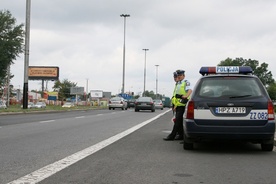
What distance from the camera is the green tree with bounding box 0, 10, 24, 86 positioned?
33.4 m

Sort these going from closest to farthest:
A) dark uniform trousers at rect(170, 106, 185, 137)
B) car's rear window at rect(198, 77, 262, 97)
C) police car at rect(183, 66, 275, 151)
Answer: police car at rect(183, 66, 275, 151), car's rear window at rect(198, 77, 262, 97), dark uniform trousers at rect(170, 106, 185, 137)

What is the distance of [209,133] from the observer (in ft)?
25.0

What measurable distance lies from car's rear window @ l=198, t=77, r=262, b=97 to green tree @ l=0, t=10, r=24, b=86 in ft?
92.3

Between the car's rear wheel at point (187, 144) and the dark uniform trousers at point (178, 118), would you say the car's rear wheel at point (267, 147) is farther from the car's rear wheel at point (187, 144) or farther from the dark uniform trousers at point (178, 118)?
the dark uniform trousers at point (178, 118)

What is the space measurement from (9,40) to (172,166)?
98.6 ft

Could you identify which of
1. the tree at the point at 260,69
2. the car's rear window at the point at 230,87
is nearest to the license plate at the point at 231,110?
the car's rear window at the point at 230,87

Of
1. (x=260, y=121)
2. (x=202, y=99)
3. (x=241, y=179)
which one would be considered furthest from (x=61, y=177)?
(x=260, y=121)

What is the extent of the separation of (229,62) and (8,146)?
422 feet

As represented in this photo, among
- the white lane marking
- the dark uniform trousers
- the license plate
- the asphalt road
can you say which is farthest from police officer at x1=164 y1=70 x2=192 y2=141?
the white lane marking

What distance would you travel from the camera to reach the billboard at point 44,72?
86.2m

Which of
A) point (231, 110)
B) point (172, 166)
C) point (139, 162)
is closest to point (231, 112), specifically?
point (231, 110)

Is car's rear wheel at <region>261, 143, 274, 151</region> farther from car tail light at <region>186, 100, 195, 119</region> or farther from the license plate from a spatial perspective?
car tail light at <region>186, 100, 195, 119</region>

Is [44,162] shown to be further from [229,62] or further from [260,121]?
[229,62]

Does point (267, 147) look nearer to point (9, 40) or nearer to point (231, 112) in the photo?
point (231, 112)
